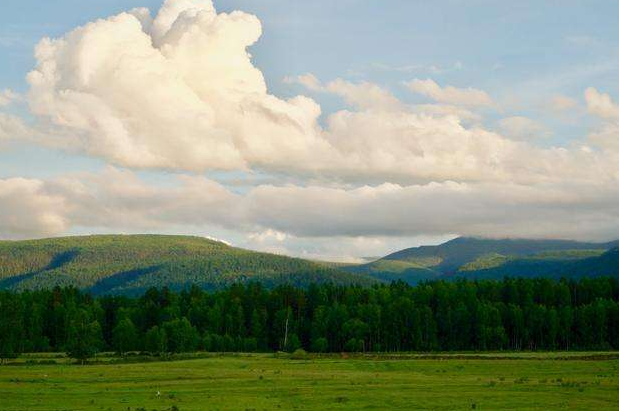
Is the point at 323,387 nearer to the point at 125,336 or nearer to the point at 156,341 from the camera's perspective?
the point at 156,341

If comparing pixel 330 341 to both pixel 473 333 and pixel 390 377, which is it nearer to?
pixel 473 333

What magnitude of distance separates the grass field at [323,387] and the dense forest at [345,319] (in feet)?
213

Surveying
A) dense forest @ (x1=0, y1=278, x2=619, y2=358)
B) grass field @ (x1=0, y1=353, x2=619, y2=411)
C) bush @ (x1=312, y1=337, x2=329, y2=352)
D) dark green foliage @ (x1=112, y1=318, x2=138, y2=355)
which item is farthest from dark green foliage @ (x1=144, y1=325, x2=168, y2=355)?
grass field @ (x1=0, y1=353, x2=619, y2=411)

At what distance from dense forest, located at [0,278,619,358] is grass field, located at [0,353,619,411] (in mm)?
64827

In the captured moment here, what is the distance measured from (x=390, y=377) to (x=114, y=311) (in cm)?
12540

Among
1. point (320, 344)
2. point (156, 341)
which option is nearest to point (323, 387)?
point (156, 341)

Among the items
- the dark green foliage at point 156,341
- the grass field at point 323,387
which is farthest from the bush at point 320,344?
the grass field at point 323,387

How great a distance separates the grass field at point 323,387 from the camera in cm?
5841

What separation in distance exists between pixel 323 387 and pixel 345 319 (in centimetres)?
10666

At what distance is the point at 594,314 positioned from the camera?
170875 mm

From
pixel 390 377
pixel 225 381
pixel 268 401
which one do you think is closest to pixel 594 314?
pixel 390 377

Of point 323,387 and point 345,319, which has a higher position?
point 345,319

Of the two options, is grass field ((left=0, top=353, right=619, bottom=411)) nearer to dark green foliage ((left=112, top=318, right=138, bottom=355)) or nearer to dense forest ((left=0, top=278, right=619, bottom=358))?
→ dark green foliage ((left=112, top=318, right=138, bottom=355))

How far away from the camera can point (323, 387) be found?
7144cm
